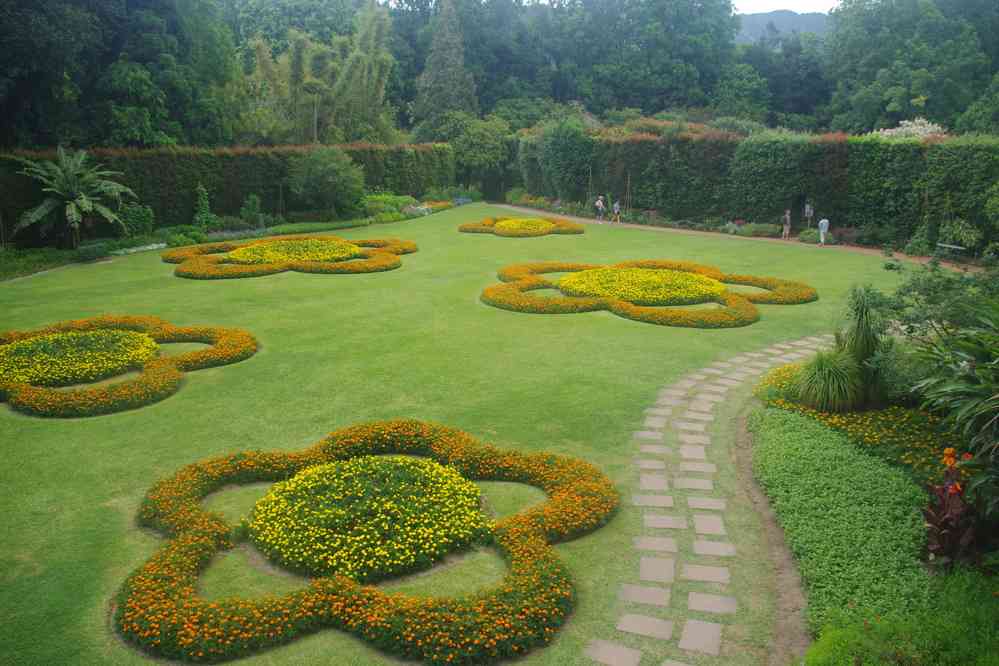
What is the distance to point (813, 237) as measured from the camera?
24.6 meters

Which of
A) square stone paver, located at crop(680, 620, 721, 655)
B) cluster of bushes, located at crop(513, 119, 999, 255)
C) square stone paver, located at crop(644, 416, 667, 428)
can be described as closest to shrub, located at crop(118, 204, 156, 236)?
cluster of bushes, located at crop(513, 119, 999, 255)

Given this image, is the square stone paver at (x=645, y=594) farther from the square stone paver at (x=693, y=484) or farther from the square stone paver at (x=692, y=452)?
the square stone paver at (x=692, y=452)

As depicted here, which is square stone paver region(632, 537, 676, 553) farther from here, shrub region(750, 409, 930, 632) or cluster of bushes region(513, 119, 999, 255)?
cluster of bushes region(513, 119, 999, 255)

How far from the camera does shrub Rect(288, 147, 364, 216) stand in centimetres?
2802

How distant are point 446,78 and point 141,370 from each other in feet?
139

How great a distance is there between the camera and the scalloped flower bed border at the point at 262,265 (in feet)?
60.6

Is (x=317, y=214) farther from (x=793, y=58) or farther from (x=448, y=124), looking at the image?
(x=793, y=58)

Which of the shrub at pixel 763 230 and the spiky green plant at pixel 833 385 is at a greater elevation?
the shrub at pixel 763 230

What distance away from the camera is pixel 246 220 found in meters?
Result: 26.8

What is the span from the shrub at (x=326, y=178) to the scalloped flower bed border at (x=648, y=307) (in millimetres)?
11987

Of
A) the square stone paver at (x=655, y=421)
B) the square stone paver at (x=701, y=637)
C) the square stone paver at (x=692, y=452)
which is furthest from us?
the square stone paver at (x=655, y=421)

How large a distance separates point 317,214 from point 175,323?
15.9m

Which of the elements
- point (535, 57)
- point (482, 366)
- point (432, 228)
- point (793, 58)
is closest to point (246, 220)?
point (432, 228)

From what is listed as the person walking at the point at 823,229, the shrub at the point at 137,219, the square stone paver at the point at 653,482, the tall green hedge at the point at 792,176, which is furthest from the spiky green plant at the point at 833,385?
the shrub at the point at 137,219
